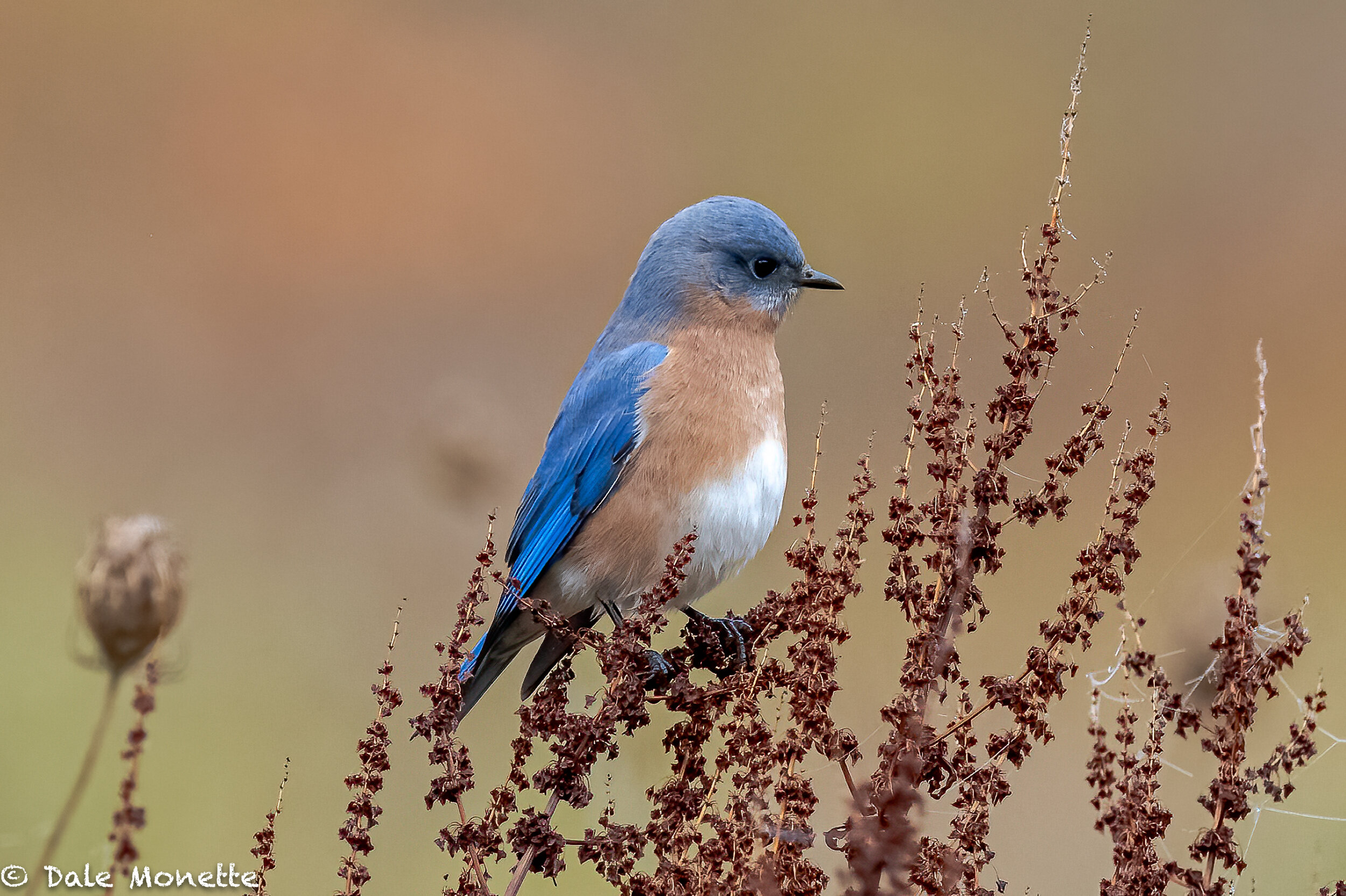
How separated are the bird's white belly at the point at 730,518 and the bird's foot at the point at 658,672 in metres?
0.50

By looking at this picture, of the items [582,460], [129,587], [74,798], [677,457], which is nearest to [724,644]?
[677,457]

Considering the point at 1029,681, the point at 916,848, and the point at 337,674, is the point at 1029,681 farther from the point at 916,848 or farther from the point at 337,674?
the point at 337,674

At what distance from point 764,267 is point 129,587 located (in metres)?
1.96

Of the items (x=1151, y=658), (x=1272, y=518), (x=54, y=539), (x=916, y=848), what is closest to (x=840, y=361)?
(x=1272, y=518)

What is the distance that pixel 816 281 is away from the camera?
3.65 m

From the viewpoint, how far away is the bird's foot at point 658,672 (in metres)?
2.64

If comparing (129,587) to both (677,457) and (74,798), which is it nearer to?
(74,798)

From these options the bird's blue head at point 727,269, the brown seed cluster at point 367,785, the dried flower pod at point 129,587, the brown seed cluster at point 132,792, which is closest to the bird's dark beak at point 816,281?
the bird's blue head at point 727,269

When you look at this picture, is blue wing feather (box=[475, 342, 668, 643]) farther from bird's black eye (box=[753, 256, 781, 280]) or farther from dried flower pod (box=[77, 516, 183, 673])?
dried flower pod (box=[77, 516, 183, 673])

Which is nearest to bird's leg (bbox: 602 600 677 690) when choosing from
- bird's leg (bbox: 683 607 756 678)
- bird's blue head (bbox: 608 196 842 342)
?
bird's leg (bbox: 683 607 756 678)

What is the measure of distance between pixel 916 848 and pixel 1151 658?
0.62 metres

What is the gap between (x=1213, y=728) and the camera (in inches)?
73.8

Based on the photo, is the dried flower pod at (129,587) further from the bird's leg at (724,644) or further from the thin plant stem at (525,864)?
the bird's leg at (724,644)

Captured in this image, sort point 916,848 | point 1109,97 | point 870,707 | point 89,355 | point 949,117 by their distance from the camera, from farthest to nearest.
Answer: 1. point 949,117
2. point 1109,97
3. point 89,355
4. point 870,707
5. point 916,848
